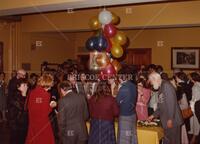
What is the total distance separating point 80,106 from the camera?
3979 millimetres

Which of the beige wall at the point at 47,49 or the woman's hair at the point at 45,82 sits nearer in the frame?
the woman's hair at the point at 45,82

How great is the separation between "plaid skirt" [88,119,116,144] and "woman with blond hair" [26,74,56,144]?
0.54 meters

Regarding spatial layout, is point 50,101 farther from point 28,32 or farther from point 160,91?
point 28,32

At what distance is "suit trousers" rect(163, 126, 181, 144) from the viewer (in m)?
4.21

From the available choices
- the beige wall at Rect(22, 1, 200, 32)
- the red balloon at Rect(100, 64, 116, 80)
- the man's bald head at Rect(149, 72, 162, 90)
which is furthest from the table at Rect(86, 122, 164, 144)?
the beige wall at Rect(22, 1, 200, 32)

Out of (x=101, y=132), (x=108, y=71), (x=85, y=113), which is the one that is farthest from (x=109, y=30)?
(x=101, y=132)

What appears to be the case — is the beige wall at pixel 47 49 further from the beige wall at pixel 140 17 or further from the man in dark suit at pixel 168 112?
the man in dark suit at pixel 168 112

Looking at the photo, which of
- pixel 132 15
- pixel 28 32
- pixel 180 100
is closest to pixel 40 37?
pixel 28 32

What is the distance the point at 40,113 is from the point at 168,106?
159 centimetres

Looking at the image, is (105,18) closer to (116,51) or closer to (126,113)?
(116,51)

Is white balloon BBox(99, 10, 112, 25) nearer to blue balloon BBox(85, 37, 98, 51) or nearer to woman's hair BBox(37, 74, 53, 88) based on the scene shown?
blue balloon BBox(85, 37, 98, 51)

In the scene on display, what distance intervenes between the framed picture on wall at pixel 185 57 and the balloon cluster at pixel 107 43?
3.03 metres

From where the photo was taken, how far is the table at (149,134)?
4.06 m

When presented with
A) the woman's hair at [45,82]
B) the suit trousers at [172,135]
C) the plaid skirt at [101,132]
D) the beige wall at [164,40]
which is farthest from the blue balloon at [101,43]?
the beige wall at [164,40]
